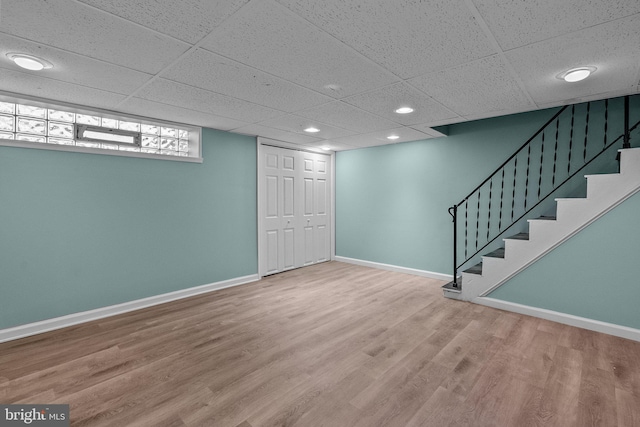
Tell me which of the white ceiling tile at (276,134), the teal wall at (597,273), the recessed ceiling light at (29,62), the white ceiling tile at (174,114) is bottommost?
the teal wall at (597,273)

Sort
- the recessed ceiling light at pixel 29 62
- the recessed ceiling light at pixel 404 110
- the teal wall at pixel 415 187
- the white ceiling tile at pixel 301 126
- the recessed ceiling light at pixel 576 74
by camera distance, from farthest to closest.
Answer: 1. the teal wall at pixel 415 187
2. the white ceiling tile at pixel 301 126
3. the recessed ceiling light at pixel 404 110
4. the recessed ceiling light at pixel 576 74
5. the recessed ceiling light at pixel 29 62

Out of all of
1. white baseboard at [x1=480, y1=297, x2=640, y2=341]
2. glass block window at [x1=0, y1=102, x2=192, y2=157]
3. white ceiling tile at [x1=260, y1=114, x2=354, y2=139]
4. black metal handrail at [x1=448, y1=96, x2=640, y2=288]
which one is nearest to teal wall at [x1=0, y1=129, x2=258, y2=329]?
glass block window at [x1=0, y1=102, x2=192, y2=157]

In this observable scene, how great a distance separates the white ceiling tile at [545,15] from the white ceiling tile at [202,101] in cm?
232

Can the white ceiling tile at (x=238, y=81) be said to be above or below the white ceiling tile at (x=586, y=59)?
below

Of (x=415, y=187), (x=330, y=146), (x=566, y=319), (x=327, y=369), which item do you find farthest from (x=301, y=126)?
(x=566, y=319)

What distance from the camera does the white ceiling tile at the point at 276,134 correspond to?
4.33m

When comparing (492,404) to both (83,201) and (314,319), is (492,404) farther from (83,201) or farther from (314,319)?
(83,201)

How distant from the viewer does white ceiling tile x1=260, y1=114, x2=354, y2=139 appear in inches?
149

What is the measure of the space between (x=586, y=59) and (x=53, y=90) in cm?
464

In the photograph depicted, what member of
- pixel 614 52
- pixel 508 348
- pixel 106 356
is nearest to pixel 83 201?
pixel 106 356

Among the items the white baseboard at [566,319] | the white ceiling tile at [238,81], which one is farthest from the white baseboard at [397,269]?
the white ceiling tile at [238,81]

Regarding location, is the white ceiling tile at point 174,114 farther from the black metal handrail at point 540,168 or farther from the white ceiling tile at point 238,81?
the black metal handrail at point 540,168

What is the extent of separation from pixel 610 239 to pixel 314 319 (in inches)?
Answer: 130

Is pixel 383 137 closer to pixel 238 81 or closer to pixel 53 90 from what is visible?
pixel 238 81
